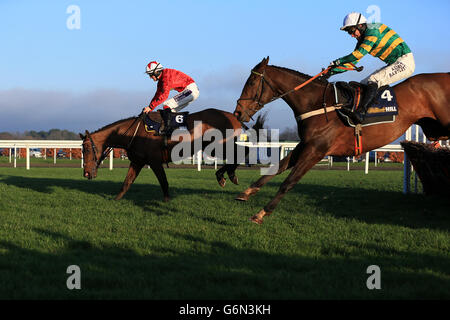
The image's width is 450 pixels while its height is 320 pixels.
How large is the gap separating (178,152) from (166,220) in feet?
8.77

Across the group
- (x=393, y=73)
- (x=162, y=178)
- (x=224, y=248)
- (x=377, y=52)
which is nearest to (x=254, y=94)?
(x=377, y=52)

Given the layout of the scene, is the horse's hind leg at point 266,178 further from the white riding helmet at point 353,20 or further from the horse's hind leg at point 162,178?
the horse's hind leg at point 162,178

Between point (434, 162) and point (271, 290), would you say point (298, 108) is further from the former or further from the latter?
point (271, 290)

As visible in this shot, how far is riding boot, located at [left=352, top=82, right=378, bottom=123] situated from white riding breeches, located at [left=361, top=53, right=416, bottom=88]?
0.18 metres

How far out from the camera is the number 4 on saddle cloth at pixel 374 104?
19.3ft

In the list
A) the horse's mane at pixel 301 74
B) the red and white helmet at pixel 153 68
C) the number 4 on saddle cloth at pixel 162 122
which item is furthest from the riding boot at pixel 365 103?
the red and white helmet at pixel 153 68

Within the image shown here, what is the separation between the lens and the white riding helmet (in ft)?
19.7

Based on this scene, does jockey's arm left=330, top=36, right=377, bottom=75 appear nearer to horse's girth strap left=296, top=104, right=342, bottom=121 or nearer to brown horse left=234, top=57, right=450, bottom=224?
brown horse left=234, top=57, right=450, bottom=224

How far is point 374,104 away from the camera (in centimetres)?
589

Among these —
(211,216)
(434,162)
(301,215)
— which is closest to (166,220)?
(211,216)

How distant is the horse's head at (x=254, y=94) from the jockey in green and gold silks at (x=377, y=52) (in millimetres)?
884

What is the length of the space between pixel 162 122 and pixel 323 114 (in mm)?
3859

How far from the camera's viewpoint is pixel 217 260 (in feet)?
13.7
